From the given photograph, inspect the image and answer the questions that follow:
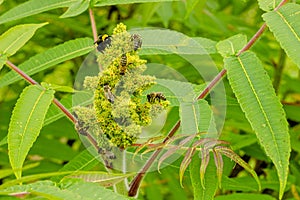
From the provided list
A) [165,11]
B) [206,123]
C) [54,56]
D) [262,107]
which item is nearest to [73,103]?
[54,56]

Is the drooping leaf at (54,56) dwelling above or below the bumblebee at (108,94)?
above

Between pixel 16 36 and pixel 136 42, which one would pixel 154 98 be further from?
pixel 16 36

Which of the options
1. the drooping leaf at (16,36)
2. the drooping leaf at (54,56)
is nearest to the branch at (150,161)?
the drooping leaf at (54,56)

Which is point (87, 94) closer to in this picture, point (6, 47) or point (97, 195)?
point (6, 47)

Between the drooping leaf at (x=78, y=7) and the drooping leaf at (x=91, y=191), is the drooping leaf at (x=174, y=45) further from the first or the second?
the drooping leaf at (x=91, y=191)

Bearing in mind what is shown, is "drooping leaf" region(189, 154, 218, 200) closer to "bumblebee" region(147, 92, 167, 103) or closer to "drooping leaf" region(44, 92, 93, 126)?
"bumblebee" region(147, 92, 167, 103)

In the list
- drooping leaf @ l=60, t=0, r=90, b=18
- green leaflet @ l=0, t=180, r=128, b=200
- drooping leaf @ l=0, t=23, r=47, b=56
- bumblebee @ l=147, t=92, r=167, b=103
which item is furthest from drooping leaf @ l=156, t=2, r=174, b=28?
green leaflet @ l=0, t=180, r=128, b=200
